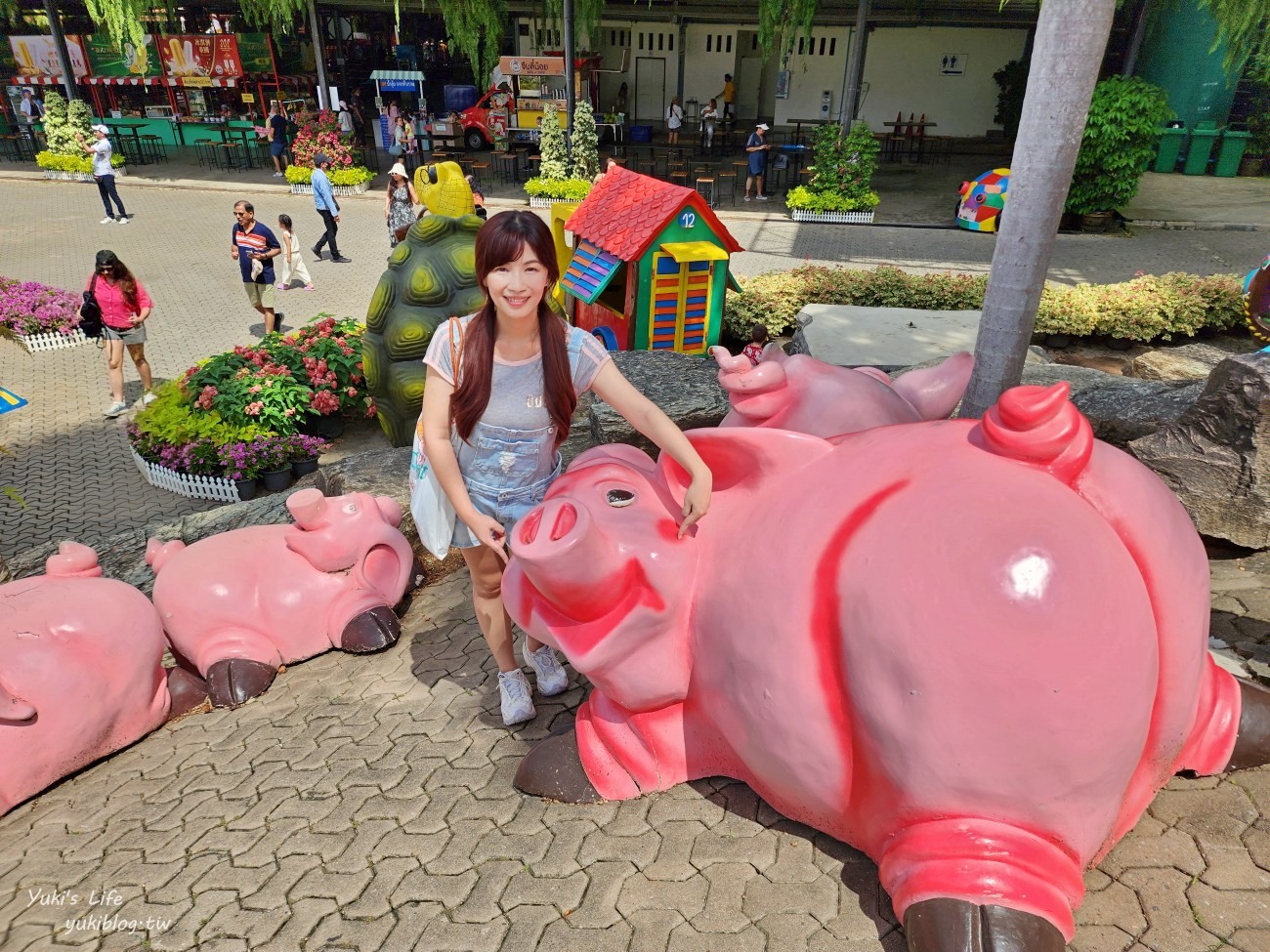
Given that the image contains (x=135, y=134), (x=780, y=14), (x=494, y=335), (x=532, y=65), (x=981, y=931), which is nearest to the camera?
(x=981, y=931)

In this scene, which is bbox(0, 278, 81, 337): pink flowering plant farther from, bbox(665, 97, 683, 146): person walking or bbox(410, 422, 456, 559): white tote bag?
bbox(665, 97, 683, 146): person walking

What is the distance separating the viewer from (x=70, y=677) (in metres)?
3.02

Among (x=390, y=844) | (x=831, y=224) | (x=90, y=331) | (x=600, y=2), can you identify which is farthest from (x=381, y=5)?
(x=390, y=844)

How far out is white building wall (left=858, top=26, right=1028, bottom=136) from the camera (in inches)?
856

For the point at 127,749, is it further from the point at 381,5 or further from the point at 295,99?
the point at 381,5

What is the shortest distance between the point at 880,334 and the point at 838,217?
9.03 m

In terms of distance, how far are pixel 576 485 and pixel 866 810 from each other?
3.65 ft

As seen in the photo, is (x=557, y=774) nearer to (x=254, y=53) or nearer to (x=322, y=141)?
(x=322, y=141)

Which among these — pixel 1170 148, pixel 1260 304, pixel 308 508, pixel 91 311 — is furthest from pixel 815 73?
pixel 308 508

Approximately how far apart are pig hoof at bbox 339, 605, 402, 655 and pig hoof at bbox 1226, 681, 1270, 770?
10.1 ft

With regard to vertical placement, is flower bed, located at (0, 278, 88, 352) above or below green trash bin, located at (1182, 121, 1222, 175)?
below

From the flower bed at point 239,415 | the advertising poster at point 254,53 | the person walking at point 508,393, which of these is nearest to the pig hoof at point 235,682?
the person walking at point 508,393

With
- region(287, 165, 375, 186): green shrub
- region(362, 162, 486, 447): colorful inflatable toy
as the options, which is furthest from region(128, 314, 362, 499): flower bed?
region(287, 165, 375, 186): green shrub

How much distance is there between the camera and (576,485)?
236 cm
